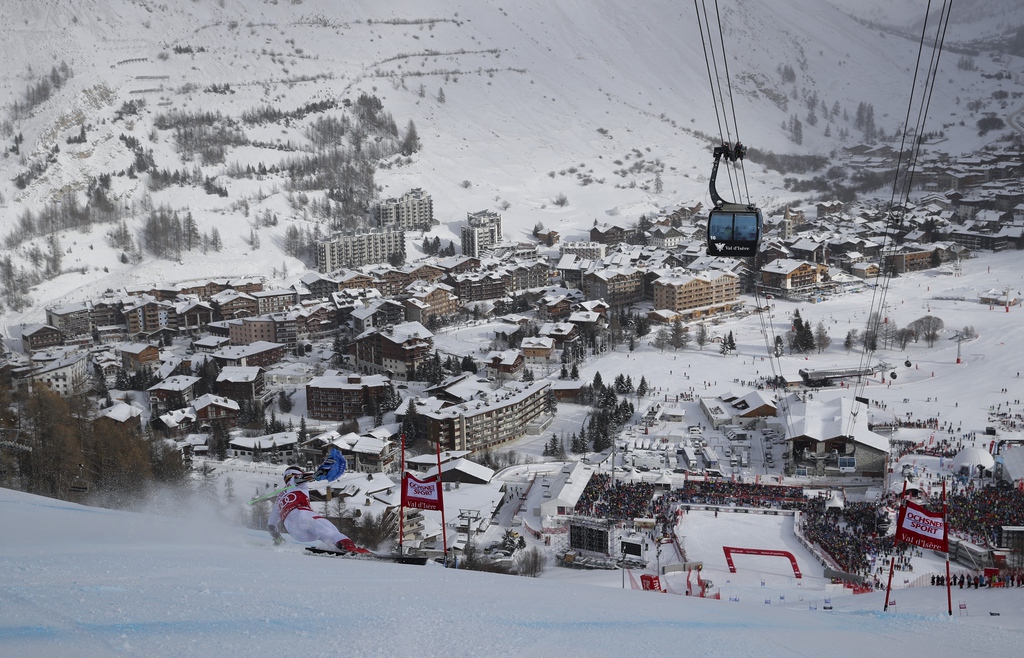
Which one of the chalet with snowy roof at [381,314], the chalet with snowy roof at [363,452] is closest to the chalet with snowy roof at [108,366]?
the chalet with snowy roof at [381,314]

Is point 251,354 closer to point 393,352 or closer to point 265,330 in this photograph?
point 265,330

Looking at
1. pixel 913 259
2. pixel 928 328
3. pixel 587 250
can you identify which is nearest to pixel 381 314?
pixel 587 250

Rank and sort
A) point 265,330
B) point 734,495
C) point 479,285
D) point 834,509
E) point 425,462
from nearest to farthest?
point 834,509 → point 734,495 → point 425,462 → point 265,330 → point 479,285

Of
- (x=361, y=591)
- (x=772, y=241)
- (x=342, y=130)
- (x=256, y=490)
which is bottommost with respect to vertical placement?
(x=256, y=490)

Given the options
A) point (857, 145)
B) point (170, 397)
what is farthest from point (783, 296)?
point (857, 145)

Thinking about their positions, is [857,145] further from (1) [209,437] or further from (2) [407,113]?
(1) [209,437]

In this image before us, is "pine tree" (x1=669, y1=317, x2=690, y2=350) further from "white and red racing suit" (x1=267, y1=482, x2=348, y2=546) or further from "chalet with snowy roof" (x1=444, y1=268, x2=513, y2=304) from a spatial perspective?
"white and red racing suit" (x1=267, y1=482, x2=348, y2=546)

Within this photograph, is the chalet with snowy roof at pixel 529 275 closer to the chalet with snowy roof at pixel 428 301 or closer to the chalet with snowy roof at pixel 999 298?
the chalet with snowy roof at pixel 428 301
